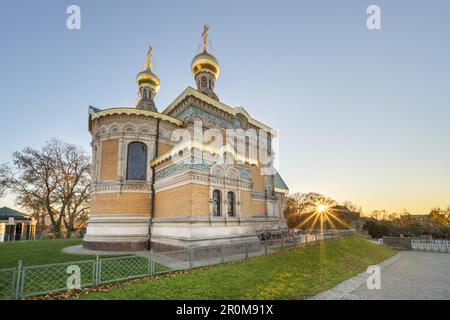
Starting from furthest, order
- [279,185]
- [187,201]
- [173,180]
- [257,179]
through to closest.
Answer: [279,185] → [257,179] → [173,180] → [187,201]

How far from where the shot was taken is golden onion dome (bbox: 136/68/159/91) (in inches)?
843

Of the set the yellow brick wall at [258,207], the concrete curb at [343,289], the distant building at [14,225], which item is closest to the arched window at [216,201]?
the yellow brick wall at [258,207]

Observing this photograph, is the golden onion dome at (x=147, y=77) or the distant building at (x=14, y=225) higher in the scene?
the golden onion dome at (x=147, y=77)

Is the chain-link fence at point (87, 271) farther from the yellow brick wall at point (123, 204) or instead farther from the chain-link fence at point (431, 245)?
the chain-link fence at point (431, 245)

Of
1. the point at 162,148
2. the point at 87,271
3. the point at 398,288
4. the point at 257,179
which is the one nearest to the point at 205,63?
the point at 162,148

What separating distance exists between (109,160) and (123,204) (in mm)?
3193

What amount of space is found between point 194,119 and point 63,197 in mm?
21350

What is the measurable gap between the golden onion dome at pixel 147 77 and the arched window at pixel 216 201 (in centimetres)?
1406

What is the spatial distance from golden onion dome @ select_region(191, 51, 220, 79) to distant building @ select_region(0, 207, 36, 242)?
26.8 m

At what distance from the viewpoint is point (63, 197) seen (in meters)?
27.0

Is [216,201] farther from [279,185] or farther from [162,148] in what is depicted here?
[279,185]

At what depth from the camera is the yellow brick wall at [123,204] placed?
14953 mm

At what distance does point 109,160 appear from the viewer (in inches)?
620
